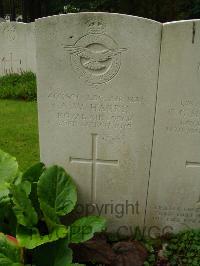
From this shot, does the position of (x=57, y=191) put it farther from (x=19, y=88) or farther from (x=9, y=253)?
(x=19, y=88)

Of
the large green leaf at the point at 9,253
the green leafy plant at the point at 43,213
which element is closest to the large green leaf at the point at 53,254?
the green leafy plant at the point at 43,213

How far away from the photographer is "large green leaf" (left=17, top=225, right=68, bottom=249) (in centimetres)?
275

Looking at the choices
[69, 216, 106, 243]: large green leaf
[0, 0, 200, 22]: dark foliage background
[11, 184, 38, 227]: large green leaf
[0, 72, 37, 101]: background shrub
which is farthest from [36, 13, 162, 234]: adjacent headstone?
[0, 0, 200, 22]: dark foliage background

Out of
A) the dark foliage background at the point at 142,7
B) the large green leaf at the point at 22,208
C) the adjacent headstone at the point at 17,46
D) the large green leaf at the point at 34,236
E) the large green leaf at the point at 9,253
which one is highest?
the dark foliage background at the point at 142,7

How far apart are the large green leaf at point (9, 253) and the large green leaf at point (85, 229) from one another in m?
0.41

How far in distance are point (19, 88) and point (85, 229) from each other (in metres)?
6.29

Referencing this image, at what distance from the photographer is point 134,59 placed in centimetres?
304

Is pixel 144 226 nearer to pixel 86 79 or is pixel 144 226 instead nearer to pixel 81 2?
pixel 86 79

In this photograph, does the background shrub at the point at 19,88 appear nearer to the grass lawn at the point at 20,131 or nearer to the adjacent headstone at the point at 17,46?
the grass lawn at the point at 20,131

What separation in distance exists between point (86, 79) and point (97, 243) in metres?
1.35

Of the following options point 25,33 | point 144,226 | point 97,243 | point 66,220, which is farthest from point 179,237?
point 25,33

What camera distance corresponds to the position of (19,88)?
8805 millimetres

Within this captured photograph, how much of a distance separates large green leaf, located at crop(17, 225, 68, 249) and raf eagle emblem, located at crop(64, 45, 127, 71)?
1285 mm

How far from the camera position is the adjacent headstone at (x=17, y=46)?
9516mm
